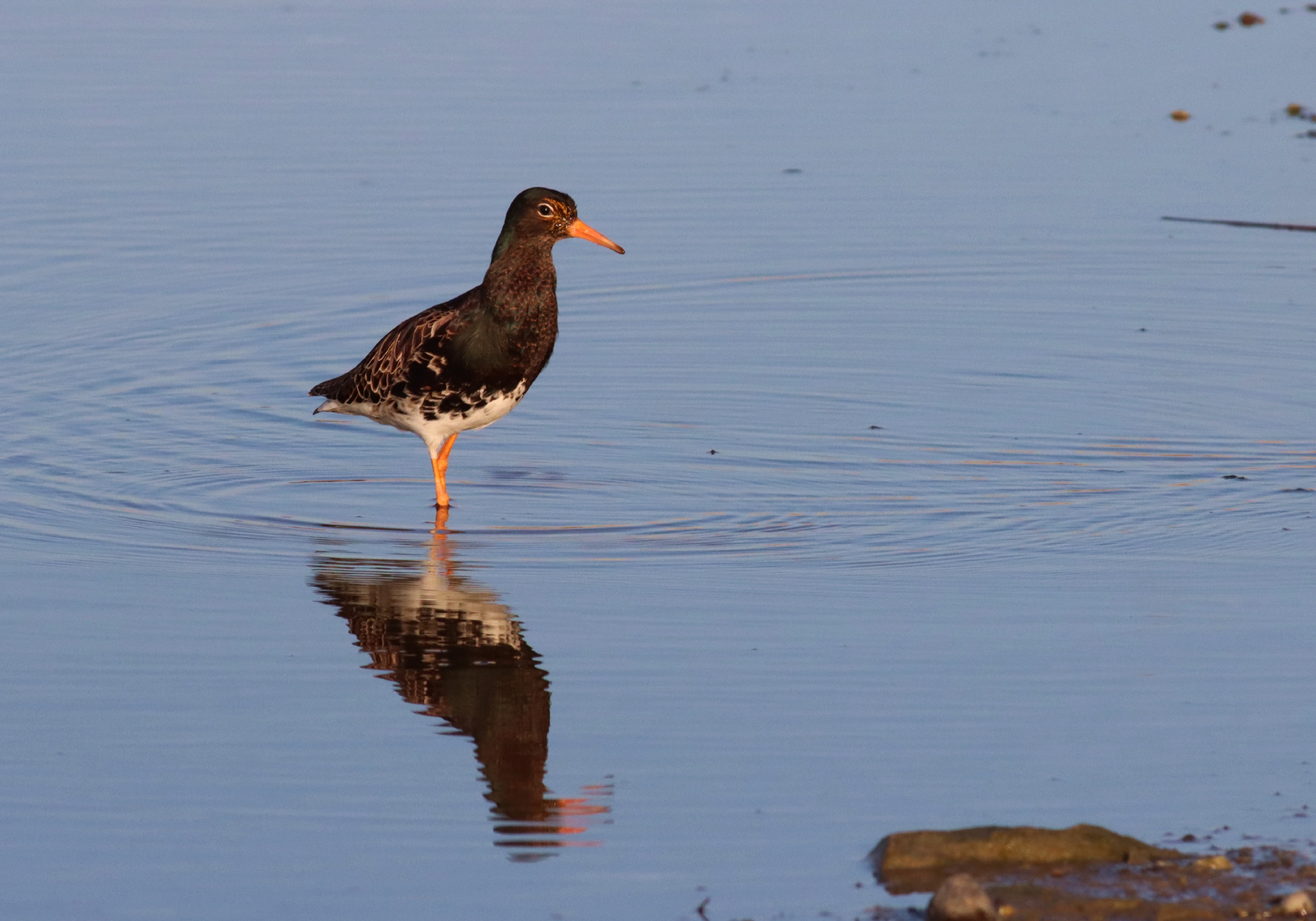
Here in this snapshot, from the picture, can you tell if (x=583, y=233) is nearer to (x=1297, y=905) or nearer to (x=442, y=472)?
(x=442, y=472)

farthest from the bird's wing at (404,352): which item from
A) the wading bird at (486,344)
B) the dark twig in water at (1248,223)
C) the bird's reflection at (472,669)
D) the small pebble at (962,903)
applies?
the dark twig in water at (1248,223)

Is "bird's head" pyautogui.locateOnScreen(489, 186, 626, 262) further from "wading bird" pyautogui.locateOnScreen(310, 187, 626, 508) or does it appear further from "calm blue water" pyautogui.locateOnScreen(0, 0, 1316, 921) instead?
"calm blue water" pyautogui.locateOnScreen(0, 0, 1316, 921)

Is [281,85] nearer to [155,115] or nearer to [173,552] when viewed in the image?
[155,115]

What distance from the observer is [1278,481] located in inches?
387

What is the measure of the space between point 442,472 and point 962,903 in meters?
5.41

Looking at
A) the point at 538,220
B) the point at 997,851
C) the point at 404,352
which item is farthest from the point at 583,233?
→ the point at 997,851

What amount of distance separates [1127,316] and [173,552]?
7024mm

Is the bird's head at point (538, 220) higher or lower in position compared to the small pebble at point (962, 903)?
higher

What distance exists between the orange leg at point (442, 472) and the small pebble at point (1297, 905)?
5.39 meters

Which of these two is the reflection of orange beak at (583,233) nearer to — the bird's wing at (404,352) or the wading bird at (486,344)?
the wading bird at (486,344)

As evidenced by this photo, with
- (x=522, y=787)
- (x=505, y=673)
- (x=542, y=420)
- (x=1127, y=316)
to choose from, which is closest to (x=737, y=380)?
A: (x=542, y=420)

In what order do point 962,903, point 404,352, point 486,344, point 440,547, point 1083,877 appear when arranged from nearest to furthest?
point 962,903
point 1083,877
point 440,547
point 486,344
point 404,352

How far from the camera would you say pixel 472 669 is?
7.36 metres

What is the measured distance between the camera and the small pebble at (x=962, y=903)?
5.03m
